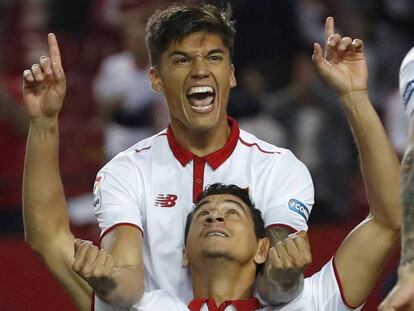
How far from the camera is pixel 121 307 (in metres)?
4.64

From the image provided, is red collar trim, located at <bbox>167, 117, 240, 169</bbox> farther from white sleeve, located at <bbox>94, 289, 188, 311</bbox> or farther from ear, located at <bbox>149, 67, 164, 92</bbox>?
white sleeve, located at <bbox>94, 289, 188, 311</bbox>

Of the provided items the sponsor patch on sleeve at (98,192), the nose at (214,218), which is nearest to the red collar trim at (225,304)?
the nose at (214,218)

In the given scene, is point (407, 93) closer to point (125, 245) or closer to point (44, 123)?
point (125, 245)

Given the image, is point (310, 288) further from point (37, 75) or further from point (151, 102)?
point (151, 102)

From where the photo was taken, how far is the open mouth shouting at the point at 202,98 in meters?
4.90

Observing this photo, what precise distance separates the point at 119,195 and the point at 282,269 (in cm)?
75

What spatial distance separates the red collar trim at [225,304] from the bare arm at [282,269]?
0.06 meters

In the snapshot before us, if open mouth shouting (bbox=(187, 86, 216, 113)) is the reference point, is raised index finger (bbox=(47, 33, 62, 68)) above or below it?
above

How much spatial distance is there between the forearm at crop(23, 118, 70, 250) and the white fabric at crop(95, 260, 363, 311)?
46 cm

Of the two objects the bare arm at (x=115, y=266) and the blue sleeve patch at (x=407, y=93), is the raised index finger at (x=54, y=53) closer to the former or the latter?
the bare arm at (x=115, y=266)

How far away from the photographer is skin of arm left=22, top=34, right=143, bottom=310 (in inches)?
177

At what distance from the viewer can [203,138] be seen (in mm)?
5008

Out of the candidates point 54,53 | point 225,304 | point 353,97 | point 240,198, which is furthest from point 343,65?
point 54,53

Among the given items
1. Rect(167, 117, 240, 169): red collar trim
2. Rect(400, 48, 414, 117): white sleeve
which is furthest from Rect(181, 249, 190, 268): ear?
Rect(400, 48, 414, 117): white sleeve
